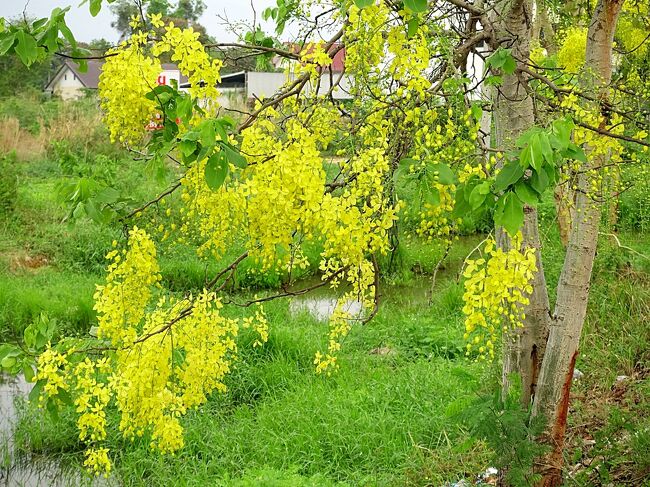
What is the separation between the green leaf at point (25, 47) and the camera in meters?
2.33

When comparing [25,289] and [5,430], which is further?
[25,289]

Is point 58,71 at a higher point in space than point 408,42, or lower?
higher

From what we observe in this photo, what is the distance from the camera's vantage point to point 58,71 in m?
46.1

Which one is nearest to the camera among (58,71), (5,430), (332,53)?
(332,53)

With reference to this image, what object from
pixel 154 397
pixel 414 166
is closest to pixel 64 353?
pixel 154 397

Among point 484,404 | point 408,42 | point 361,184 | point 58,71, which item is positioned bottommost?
point 484,404

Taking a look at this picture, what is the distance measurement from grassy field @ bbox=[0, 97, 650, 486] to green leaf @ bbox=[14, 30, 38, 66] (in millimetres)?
601

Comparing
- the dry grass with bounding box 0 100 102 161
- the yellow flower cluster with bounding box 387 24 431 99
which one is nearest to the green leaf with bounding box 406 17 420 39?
the yellow flower cluster with bounding box 387 24 431 99

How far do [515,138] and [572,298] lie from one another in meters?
0.79

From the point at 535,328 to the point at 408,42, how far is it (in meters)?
1.74

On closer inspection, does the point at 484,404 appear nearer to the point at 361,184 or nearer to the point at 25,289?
the point at 361,184

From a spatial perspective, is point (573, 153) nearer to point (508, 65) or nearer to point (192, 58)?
point (508, 65)

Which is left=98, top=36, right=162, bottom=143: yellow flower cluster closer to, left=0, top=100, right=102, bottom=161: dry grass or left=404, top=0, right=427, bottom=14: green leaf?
left=404, top=0, right=427, bottom=14: green leaf

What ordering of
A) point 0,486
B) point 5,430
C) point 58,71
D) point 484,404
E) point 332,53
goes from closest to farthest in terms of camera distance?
point 332,53 < point 484,404 < point 0,486 < point 5,430 < point 58,71
